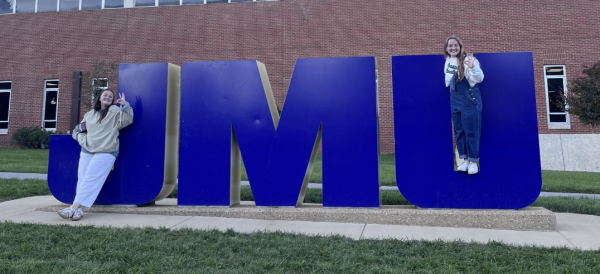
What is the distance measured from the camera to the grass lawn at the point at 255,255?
9.82 ft

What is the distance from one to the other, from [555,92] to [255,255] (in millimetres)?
17588

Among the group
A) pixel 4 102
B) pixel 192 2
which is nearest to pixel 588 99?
pixel 192 2

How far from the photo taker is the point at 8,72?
20.0 m

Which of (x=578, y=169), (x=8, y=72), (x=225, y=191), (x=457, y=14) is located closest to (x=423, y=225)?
(x=225, y=191)

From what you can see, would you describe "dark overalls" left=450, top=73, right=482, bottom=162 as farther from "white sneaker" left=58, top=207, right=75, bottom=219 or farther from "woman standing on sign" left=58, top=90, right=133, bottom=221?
"white sneaker" left=58, top=207, right=75, bottom=219

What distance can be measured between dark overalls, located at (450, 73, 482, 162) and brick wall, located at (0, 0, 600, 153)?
40.3 feet

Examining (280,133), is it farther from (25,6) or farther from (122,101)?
(25,6)

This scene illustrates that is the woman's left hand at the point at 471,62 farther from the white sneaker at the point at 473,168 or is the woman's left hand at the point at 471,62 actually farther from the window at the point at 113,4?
the window at the point at 113,4

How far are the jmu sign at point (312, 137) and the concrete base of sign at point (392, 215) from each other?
13 centimetres

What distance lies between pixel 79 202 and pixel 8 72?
64.0 feet

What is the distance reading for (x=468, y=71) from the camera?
471 centimetres

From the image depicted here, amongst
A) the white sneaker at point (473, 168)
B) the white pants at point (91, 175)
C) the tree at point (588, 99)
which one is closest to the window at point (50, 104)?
the white pants at point (91, 175)

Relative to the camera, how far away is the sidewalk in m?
4.03

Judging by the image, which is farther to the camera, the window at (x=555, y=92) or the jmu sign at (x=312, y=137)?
the window at (x=555, y=92)
